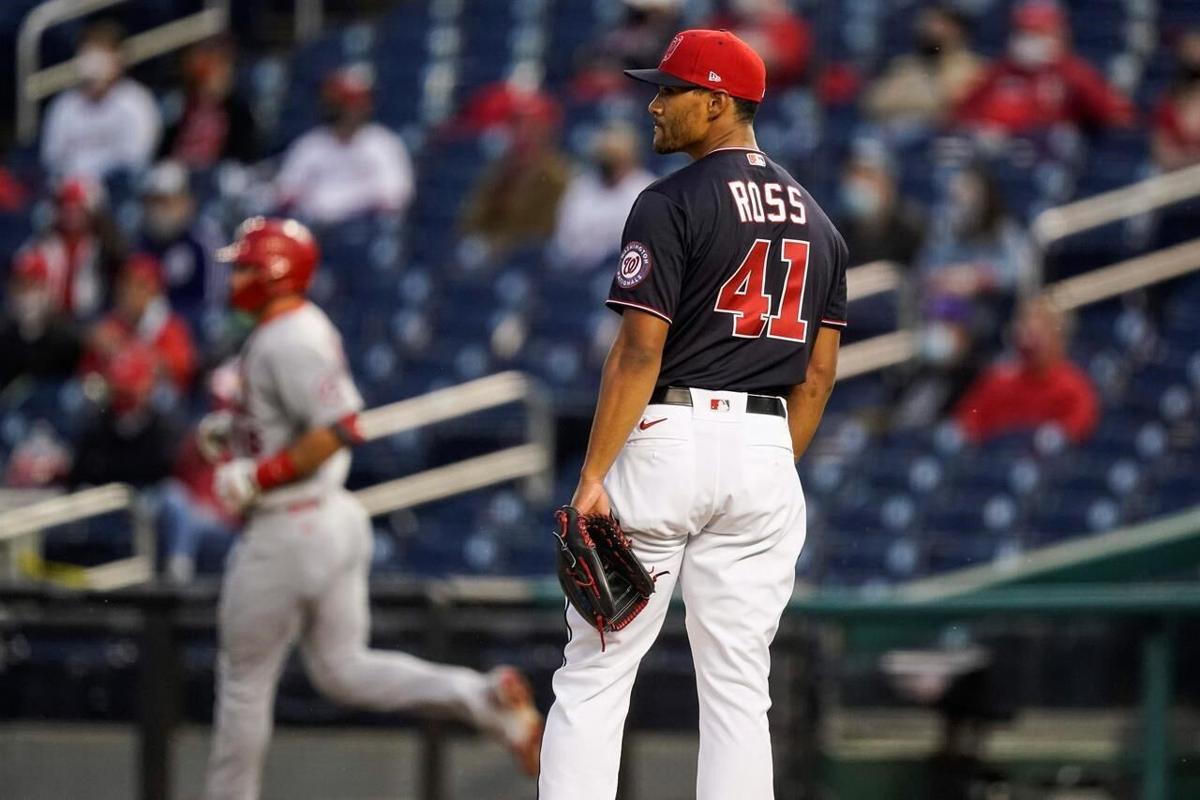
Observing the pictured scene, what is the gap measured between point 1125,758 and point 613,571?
2.82 metres

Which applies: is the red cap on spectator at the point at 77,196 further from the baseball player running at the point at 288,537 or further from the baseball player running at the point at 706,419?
the baseball player running at the point at 706,419

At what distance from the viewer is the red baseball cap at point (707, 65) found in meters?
4.35

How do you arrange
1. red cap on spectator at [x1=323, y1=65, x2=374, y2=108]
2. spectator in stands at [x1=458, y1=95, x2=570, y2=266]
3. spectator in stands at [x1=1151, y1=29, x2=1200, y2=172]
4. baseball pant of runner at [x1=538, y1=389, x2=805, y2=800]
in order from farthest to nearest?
red cap on spectator at [x1=323, y1=65, x2=374, y2=108]
spectator in stands at [x1=458, y1=95, x2=570, y2=266]
spectator in stands at [x1=1151, y1=29, x2=1200, y2=172]
baseball pant of runner at [x1=538, y1=389, x2=805, y2=800]

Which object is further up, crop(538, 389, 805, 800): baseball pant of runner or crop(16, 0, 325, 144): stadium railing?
crop(16, 0, 325, 144): stadium railing

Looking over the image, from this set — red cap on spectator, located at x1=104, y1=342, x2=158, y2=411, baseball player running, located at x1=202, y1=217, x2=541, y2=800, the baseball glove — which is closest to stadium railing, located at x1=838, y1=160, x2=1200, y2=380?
red cap on spectator, located at x1=104, y1=342, x2=158, y2=411

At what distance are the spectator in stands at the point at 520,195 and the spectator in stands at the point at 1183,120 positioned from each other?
10.3 feet

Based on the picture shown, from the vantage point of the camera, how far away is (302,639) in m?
6.46

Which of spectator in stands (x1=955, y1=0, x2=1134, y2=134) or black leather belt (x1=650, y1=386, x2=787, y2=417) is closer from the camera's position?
black leather belt (x1=650, y1=386, x2=787, y2=417)

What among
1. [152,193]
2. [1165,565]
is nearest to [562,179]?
[152,193]

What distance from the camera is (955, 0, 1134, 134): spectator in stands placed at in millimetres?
11078

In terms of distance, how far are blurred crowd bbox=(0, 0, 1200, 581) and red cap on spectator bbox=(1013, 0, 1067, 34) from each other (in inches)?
0.8

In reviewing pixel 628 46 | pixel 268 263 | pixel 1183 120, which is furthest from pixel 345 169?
pixel 268 263

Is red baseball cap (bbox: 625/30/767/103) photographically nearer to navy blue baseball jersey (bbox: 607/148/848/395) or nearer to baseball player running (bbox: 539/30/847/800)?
baseball player running (bbox: 539/30/847/800)

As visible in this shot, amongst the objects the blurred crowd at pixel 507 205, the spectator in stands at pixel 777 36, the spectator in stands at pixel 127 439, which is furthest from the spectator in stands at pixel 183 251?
the spectator in stands at pixel 777 36
